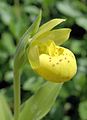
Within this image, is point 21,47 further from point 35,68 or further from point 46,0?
point 46,0

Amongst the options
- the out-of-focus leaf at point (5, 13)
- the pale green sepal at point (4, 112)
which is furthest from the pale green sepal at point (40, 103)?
the out-of-focus leaf at point (5, 13)

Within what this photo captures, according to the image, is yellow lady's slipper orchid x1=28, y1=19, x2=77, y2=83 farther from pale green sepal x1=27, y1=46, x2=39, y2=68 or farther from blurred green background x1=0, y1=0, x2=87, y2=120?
blurred green background x1=0, y1=0, x2=87, y2=120

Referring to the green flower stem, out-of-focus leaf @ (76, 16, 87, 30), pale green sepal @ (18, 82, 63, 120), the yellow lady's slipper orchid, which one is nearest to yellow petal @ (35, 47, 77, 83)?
the yellow lady's slipper orchid

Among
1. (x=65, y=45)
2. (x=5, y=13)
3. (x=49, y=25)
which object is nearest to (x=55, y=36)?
(x=49, y=25)

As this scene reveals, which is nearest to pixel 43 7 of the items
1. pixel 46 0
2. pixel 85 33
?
pixel 46 0

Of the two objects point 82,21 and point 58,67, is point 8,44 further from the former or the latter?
point 58,67

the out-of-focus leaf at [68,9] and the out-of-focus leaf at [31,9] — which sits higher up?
the out-of-focus leaf at [68,9]

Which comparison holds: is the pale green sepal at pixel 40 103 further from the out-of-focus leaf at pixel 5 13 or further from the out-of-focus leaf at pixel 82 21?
the out-of-focus leaf at pixel 5 13
